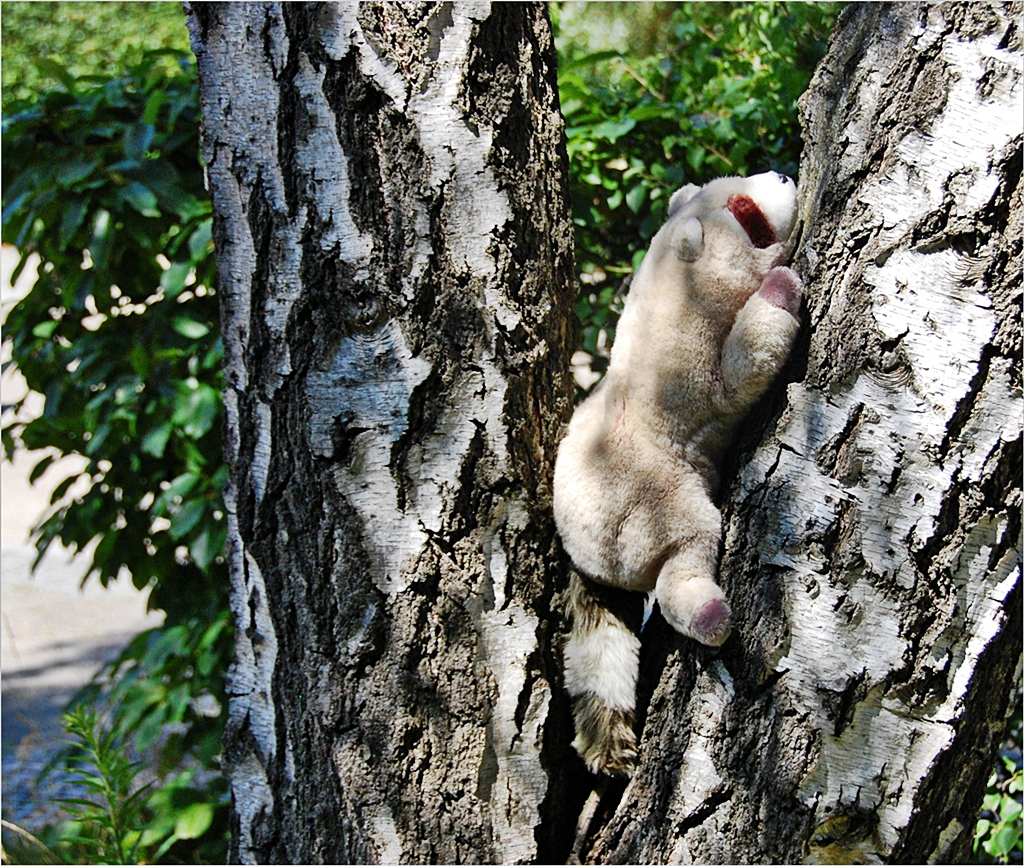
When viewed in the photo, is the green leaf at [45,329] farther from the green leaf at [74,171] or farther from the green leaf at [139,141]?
the green leaf at [139,141]

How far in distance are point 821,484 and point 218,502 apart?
1.96 m

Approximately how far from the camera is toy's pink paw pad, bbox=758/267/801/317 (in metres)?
1.35

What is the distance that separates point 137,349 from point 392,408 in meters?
1.63

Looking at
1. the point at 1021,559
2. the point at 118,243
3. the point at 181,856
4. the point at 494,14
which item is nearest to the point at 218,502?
the point at 118,243

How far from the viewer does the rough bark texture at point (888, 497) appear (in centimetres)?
123

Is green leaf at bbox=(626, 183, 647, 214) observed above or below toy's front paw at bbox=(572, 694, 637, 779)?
above

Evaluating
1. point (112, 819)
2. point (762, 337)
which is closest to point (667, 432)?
point (762, 337)

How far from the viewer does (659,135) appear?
9.53ft

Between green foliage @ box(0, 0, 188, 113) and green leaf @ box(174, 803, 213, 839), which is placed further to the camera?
green foliage @ box(0, 0, 188, 113)

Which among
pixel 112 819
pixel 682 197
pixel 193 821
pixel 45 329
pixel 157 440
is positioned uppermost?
pixel 682 197

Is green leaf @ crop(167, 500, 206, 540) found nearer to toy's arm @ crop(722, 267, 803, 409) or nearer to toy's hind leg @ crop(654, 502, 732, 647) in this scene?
toy's hind leg @ crop(654, 502, 732, 647)

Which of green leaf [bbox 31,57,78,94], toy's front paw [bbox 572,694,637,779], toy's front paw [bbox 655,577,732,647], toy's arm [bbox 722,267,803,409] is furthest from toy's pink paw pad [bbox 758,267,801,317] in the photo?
green leaf [bbox 31,57,78,94]

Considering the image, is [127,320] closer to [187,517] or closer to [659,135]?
[187,517]

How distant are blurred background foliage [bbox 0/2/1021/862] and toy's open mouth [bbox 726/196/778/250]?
1291mm
